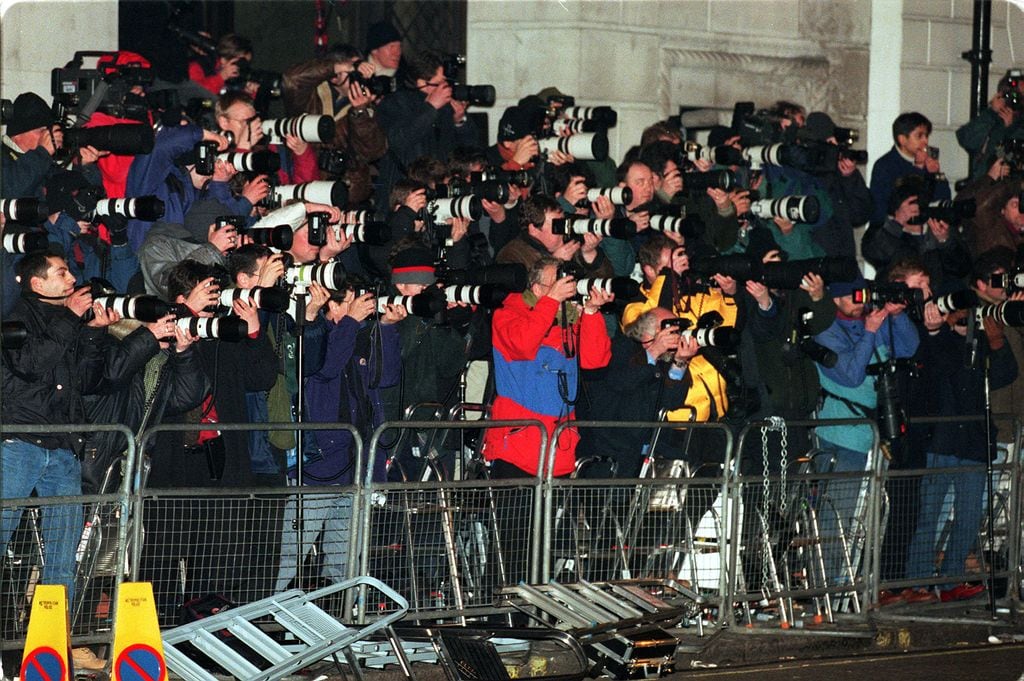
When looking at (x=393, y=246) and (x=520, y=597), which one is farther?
(x=393, y=246)

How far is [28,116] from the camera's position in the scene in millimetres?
9867

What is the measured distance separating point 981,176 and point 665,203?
2891 mm

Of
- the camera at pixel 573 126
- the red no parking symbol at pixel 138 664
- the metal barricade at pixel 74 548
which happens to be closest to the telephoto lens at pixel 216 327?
the metal barricade at pixel 74 548

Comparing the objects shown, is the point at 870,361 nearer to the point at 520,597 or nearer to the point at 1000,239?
the point at 1000,239

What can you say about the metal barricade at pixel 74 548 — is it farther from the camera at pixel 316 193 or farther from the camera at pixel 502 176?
the camera at pixel 502 176

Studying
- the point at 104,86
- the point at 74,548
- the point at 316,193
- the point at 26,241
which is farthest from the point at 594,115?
the point at 74,548

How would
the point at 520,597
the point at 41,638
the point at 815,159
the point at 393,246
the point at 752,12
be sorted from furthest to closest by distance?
the point at 752,12
the point at 815,159
the point at 393,246
the point at 520,597
the point at 41,638

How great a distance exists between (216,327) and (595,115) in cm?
396

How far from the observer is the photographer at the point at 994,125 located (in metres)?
14.0

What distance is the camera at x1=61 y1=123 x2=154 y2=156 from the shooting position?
32.4ft

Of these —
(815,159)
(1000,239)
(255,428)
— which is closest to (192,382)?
(255,428)

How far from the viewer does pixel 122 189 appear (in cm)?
1110

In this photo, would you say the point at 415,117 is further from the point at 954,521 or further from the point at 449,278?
the point at 954,521

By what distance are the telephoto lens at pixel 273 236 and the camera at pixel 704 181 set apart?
3.21m
